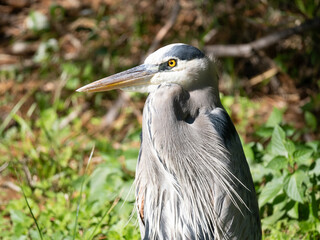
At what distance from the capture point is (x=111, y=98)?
4648 millimetres

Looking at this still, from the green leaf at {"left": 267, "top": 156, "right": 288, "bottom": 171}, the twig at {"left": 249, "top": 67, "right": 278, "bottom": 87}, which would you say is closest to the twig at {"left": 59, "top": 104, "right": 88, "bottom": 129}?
the twig at {"left": 249, "top": 67, "right": 278, "bottom": 87}

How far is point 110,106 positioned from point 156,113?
2628 mm

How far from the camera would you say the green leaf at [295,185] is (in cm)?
245

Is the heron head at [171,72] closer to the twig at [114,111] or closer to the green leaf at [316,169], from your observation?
the green leaf at [316,169]

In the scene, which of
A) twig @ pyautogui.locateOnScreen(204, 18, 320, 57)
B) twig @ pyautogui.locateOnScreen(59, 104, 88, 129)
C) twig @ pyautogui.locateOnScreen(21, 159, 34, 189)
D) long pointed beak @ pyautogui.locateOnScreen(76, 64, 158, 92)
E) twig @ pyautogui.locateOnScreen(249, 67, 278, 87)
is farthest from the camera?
twig @ pyautogui.locateOnScreen(249, 67, 278, 87)

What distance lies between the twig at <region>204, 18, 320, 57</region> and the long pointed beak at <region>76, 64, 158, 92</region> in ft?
5.71

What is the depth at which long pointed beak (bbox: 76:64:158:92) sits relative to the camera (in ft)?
6.89

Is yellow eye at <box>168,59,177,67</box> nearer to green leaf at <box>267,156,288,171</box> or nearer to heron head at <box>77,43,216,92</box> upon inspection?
heron head at <box>77,43,216,92</box>

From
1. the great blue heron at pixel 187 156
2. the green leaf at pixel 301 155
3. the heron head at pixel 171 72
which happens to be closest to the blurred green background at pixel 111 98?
the green leaf at pixel 301 155

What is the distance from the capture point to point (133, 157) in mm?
2949

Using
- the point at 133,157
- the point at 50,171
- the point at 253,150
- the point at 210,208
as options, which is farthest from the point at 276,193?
the point at 50,171

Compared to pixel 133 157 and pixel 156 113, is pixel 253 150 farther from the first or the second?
pixel 156 113

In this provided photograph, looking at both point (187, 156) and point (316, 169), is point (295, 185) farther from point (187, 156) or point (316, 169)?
point (187, 156)

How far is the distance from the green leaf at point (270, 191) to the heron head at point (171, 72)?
836 millimetres
